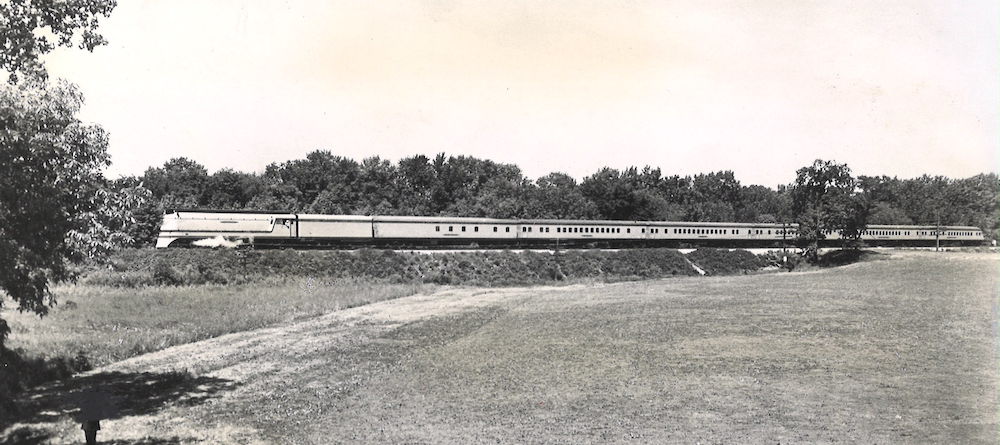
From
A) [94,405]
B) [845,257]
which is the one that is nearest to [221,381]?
[94,405]

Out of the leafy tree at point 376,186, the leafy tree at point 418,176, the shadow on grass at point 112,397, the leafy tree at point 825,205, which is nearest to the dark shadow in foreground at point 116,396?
the shadow on grass at point 112,397

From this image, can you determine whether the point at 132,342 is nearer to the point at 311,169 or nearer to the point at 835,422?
the point at 835,422

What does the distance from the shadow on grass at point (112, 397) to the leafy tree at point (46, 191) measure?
188 centimetres

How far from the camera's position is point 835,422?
10.6m

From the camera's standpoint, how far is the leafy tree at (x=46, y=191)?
33.3ft

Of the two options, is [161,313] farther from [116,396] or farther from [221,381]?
[116,396]

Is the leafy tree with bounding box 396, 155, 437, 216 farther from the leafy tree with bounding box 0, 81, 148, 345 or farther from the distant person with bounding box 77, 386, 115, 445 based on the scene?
the leafy tree with bounding box 0, 81, 148, 345

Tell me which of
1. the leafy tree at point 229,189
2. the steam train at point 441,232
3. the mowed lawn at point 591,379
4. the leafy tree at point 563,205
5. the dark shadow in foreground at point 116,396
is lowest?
the dark shadow in foreground at point 116,396

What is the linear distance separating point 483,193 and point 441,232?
→ 47.7 meters

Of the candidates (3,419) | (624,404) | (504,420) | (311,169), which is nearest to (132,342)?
(3,419)

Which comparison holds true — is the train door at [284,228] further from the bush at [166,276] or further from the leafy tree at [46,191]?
the leafy tree at [46,191]

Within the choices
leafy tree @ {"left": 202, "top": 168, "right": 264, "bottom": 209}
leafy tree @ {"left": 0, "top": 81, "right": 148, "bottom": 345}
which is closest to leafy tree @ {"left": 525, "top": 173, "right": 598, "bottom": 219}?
leafy tree @ {"left": 202, "top": 168, "right": 264, "bottom": 209}

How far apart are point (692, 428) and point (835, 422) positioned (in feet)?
7.91

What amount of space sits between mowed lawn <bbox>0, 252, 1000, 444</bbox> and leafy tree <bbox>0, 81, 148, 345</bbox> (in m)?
3.00
